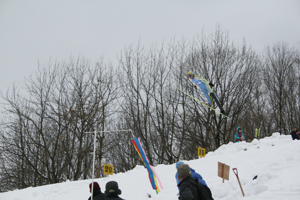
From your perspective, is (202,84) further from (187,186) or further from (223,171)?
(187,186)

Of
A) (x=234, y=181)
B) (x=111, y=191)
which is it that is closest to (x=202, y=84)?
(x=234, y=181)

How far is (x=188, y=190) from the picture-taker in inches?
127

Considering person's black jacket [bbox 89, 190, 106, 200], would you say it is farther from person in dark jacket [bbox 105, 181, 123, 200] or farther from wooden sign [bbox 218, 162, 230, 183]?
wooden sign [bbox 218, 162, 230, 183]

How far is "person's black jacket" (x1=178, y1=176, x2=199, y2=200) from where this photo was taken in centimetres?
318

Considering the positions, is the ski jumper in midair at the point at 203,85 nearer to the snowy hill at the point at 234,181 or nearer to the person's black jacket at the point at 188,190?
the snowy hill at the point at 234,181

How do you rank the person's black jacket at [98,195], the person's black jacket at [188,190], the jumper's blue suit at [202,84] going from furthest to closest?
the jumper's blue suit at [202,84], the person's black jacket at [98,195], the person's black jacket at [188,190]

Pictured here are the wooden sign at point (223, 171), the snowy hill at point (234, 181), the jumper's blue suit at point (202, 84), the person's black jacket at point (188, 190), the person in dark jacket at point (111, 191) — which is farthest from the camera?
the jumper's blue suit at point (202, 84)

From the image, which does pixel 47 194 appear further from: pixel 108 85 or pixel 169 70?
pixel 169 70

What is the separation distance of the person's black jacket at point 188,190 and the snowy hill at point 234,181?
2.90 metres

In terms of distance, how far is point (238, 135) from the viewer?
1658 centimetres

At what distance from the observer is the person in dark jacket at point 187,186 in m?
3.19

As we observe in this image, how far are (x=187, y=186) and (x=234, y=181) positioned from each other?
15.6 ft

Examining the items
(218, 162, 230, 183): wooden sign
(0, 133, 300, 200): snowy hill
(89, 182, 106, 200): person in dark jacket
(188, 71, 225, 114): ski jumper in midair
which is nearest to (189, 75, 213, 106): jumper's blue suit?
(188, 71, 225, 114): ski jumper in midair

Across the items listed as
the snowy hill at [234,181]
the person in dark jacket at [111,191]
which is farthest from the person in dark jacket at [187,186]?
the snowy hill at [234,181]
